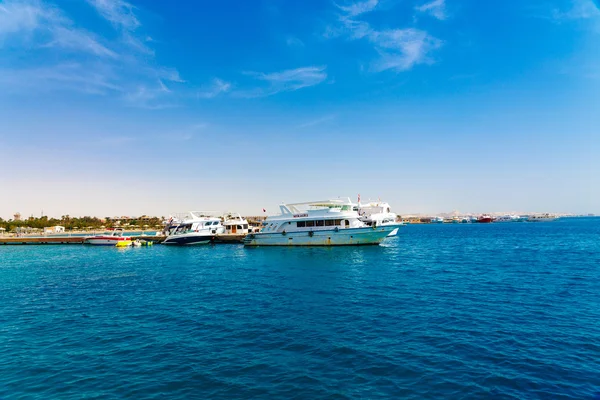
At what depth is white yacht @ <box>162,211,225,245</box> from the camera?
257 ft

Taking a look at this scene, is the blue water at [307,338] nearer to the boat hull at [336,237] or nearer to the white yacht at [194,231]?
the boat hull at [336,237]

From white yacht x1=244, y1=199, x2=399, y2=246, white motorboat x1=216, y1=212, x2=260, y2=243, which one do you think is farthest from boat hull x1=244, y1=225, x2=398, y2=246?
white motorboat x1=216, y1=212, x2=260, y2=243

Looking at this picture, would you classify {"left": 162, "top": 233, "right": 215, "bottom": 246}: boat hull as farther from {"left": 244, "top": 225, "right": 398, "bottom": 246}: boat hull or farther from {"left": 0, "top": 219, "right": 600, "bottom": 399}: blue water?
{"left": 0, "top": 219, "right": 600, "bottom": 399}: blue water

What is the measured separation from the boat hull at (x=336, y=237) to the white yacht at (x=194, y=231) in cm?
2275

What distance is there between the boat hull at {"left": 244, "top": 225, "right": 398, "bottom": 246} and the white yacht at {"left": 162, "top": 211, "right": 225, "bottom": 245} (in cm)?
2275

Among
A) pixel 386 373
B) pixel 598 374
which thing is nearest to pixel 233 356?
pixel 386 373

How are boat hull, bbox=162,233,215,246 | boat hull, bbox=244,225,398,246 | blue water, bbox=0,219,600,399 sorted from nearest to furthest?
blue water, bbox=0,219,600,399 → boat hull, bbox=244,225,398,246 → boat hull, bbox=162,233,215,246

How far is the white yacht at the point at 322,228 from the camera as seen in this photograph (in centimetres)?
6122

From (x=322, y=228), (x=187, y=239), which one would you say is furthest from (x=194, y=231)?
(x=322, y=228)

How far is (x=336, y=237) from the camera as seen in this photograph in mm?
61969

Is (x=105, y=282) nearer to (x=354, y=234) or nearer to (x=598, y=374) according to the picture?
(x=598, y=374)

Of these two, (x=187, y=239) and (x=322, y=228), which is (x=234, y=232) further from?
(x=322, y=228)

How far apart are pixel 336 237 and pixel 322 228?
314cm

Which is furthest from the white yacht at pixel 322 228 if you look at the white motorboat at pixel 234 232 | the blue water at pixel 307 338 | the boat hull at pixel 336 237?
the blue water at pixel 307 338
